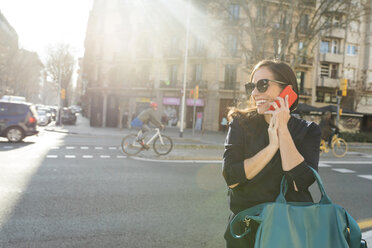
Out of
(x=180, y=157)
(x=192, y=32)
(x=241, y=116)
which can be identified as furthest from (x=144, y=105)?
(x=241, y=116)

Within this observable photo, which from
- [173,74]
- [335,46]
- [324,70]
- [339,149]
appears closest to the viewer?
[339,149]

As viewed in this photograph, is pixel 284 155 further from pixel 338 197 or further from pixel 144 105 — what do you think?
pixel 144 105

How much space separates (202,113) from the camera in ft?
116

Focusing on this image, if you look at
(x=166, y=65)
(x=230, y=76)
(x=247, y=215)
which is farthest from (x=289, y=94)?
(x=166, y=65)

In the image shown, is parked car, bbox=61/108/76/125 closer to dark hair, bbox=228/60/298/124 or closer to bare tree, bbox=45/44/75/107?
bare tree, bbox=45/44/75/107

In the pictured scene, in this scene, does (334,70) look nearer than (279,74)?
No

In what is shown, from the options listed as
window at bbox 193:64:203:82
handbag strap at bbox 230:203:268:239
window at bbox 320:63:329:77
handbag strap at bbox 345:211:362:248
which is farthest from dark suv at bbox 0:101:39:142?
window at bbox 320:63:329:77

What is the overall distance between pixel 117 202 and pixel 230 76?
31485mm

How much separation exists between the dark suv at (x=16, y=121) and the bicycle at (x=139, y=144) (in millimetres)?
5111

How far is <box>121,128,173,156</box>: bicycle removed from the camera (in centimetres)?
1132

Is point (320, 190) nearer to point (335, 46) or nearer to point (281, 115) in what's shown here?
point (281, 115)

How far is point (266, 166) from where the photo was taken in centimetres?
168

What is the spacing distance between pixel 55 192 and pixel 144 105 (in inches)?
1247

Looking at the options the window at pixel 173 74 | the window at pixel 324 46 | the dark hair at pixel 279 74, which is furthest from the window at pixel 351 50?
the dark hair at pixel 279 74
